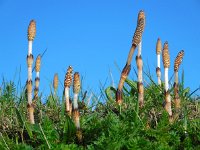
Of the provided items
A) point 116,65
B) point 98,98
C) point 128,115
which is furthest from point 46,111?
point 128,115

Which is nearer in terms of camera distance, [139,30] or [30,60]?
[139,30]

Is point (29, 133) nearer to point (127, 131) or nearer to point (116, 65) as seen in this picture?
point (127, 131)

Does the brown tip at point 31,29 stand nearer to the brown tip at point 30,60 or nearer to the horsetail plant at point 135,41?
the brown tip at point 30,60

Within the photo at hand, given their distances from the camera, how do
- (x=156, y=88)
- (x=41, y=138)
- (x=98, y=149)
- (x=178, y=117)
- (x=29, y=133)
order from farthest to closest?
(x=156, y=88), (x=178, y=117), (x=29, y=133), (x=41, y=138), (x=98, y=149)

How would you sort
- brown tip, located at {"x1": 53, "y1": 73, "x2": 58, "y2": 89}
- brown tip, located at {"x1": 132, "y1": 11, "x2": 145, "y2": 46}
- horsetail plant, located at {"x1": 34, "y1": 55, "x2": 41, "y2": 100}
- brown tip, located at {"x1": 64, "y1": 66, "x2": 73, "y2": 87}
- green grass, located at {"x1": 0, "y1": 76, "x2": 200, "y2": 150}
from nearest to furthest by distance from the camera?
green grass, located at {"x1": 0, "y1": 76, "x2": 200, "y2": 150}
brown tip, located at {"x1": 64, "y1": 66, "x2": 73, "y2": 87}
brown tip, located at {"x1": 132, "y1": 11, "x2": 145, "y2": 46}
horsetail plant, located at {"x1": 34, "y1": 55, "x2": 41, "y2": 100}
brown tip, located at {"x1": 53, "y1": 73, "x2": 58, "y2": 89}

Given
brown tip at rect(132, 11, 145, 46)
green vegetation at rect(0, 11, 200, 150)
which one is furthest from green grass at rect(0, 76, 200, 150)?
brown tip at rect(132, 11, 145, 46)

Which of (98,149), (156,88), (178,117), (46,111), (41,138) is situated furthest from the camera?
(156,88)

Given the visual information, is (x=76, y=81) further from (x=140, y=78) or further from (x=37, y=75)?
(x=37, y=75)

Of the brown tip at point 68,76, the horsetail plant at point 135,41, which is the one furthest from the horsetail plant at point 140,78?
the brown tip at point 68,76

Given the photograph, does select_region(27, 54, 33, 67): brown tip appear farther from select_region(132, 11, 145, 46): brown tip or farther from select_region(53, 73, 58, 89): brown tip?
select_region(53, 73, 58, 89): brown tip

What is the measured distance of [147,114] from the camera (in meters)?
4.89

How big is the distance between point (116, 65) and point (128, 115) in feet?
5.03

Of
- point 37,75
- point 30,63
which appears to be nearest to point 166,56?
point 30,63

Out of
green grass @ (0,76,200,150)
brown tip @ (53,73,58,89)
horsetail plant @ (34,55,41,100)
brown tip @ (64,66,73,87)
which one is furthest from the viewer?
brown tip @ (53,73,58,89)
